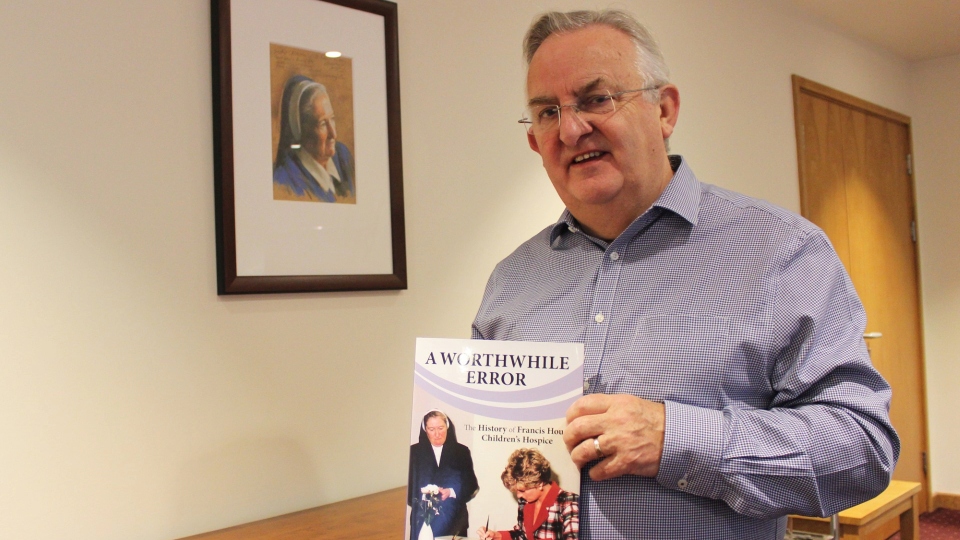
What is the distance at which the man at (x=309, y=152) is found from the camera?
198 centimetres

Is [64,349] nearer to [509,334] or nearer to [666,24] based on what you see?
[509,334]

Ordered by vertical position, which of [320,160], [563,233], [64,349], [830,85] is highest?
[830,85]

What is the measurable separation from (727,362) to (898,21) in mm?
4000

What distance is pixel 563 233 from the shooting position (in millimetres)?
1525

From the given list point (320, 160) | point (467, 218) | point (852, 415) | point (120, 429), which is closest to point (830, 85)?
point (467, 218)

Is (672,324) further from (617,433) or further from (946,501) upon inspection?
(946,501)

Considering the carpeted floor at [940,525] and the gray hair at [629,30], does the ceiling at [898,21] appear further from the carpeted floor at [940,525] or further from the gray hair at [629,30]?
the gray hair at [629,30]

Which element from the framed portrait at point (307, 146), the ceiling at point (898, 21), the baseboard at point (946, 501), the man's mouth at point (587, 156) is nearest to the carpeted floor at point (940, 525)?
the baseboard at point (946, 501)

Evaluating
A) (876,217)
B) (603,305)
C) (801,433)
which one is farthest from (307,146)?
(876,217)

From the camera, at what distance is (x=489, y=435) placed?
3.93 ft

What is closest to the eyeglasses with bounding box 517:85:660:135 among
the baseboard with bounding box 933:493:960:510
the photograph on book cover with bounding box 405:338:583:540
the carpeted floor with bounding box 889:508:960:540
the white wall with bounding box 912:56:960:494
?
the photograph on book cover with bounding box 405:338:583:540

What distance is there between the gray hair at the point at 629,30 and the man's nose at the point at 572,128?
0.45 ft

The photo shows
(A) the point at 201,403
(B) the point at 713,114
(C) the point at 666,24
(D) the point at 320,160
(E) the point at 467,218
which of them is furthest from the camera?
(B) the point at 713,114

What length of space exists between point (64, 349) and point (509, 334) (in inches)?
37.1
